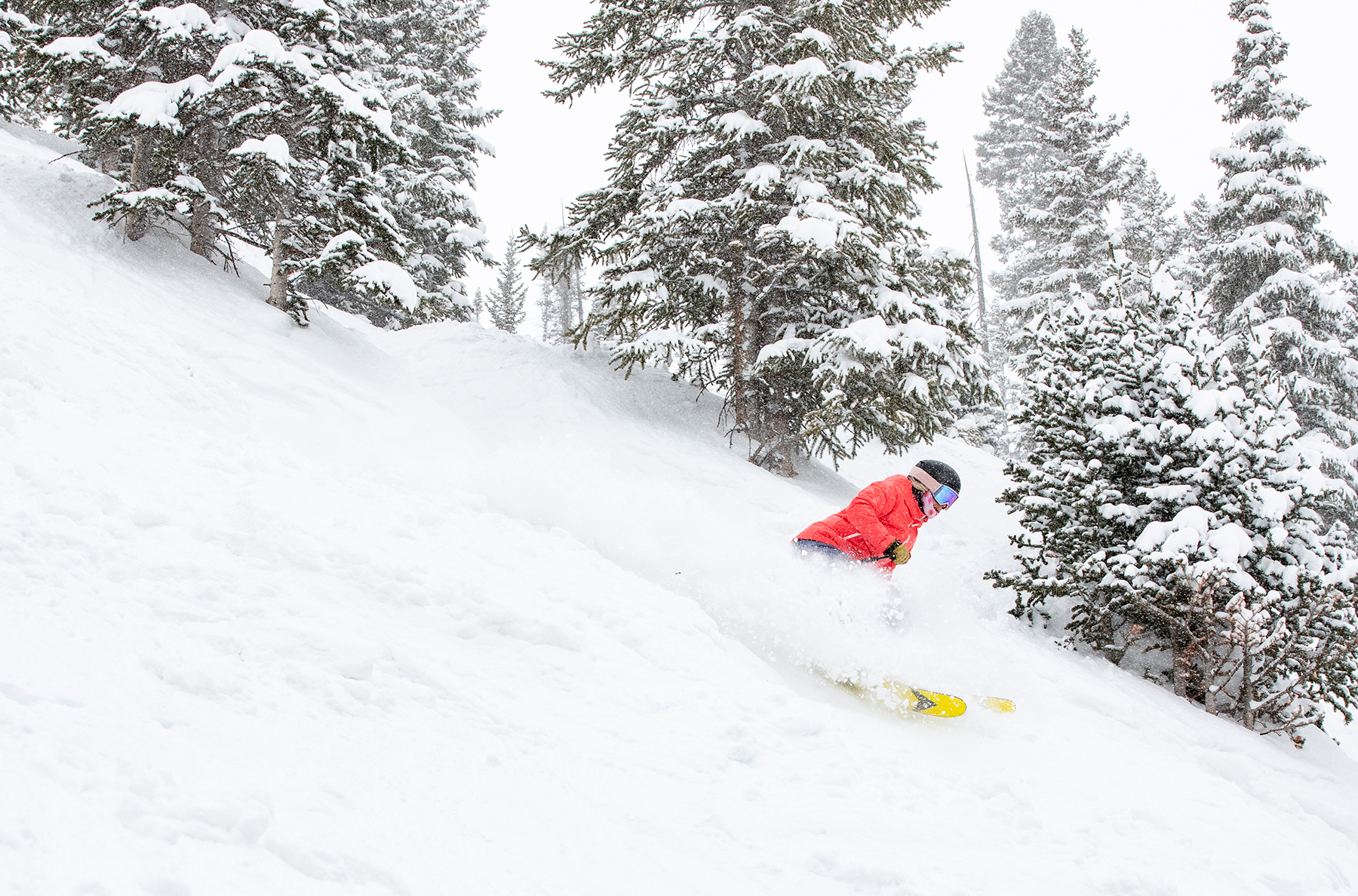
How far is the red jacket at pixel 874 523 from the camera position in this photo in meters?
5.91

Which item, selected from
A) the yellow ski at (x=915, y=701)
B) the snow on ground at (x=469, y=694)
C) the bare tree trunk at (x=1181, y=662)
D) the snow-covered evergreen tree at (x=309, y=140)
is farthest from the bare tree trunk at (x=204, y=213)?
the bare tree trunk at (x=1181, y=662)

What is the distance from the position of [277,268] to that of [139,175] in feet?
5.88

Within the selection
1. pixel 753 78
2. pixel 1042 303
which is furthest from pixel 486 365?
pixel 1042 303

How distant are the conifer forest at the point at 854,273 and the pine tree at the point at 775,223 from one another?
0.18 ft

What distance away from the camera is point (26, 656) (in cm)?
260

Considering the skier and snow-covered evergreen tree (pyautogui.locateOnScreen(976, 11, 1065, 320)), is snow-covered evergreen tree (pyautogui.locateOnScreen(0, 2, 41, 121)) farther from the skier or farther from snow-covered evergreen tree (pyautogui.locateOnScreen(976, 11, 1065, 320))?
snow-covered evergreen tree (pyautogui.locateOnScreen(976, 11, 1065, 320))


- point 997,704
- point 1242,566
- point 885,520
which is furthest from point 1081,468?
point 997,704

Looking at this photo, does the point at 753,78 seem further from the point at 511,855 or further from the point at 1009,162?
the point at 1009,162

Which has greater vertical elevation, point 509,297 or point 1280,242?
point 1280,242

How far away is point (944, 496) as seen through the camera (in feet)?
20.3

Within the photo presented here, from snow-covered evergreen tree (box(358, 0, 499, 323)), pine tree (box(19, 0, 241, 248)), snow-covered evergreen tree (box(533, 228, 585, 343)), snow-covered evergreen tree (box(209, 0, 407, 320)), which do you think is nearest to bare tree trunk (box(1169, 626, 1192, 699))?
snow-covered evergreen tree (box(209, 0, 407, 320))

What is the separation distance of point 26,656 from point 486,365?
947 centimetres

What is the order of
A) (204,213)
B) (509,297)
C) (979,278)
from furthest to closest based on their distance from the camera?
(509,297), (979,278), (204,213)

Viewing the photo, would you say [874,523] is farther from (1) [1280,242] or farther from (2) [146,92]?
(1) [1280,242]
